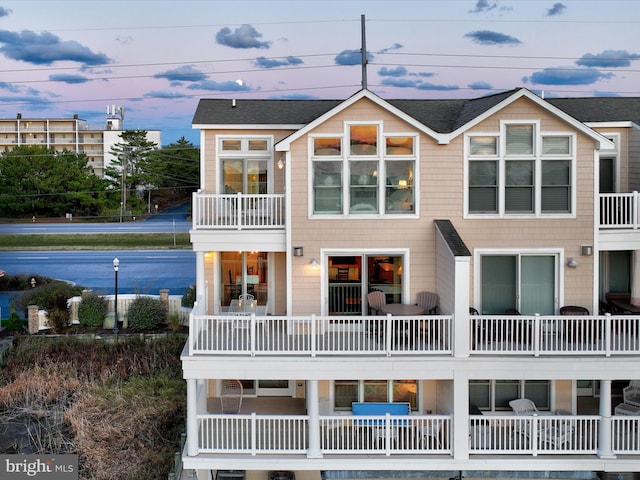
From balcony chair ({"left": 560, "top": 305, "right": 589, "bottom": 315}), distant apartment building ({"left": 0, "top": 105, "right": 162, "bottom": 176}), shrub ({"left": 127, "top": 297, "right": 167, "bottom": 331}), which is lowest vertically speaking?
shrub ({"left": 127, "top": 297, "right": 167, "bottom": 331})

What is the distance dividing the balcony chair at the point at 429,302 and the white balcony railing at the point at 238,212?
3.53m

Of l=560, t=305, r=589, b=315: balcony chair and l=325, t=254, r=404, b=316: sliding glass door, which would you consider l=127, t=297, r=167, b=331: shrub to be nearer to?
l=325, t=254, r=404, b=316: sliding glass door

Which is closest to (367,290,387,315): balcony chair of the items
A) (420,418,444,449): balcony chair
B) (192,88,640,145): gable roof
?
(420,418,444,449): balcony chair

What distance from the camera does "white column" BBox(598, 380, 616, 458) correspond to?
41.9 ft

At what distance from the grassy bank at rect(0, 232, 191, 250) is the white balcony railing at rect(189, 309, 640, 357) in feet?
111

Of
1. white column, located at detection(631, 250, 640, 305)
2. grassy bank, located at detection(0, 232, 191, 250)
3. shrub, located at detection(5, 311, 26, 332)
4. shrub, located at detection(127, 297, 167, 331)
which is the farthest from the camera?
grassy bank, located at detection(0, 232, 191, 250)

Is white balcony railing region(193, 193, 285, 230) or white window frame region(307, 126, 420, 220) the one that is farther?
white balcony railing region(193, 193, 285, 230)

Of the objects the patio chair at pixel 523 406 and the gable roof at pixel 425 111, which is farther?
the gable roof at pixel 425 111

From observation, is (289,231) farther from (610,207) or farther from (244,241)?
(610,207)

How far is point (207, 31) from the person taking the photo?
1196 inches

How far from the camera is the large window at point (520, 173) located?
47.6ft

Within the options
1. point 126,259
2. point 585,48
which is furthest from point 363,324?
point 126,259

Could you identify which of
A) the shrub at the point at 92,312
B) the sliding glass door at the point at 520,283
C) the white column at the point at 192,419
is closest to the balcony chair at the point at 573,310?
the sliding glass door at the point at 520,283

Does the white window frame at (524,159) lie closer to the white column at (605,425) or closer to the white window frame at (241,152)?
the white column at (605,425)
